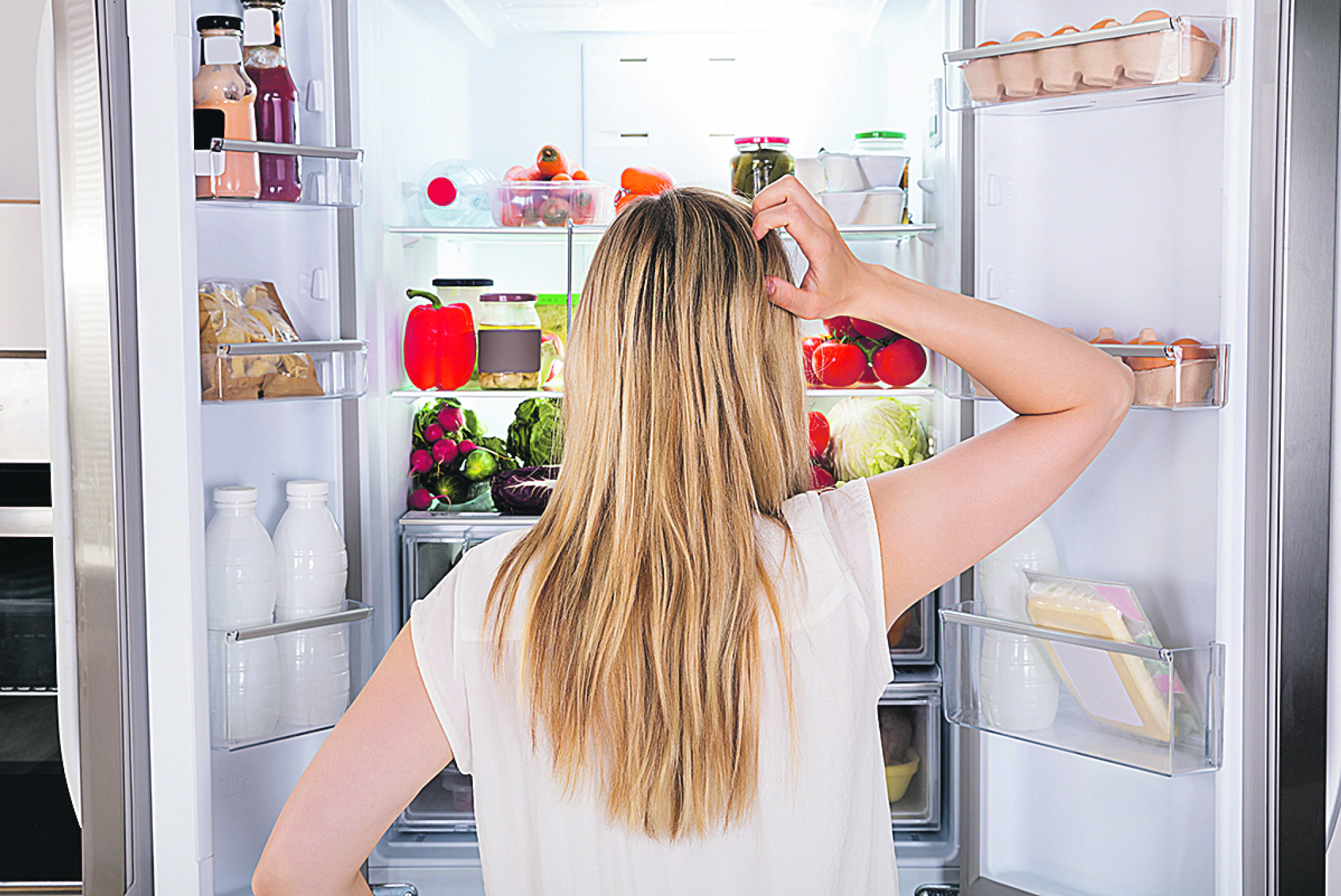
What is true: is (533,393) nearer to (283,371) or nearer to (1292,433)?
(283,371)

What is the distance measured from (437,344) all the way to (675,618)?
5.01 ft

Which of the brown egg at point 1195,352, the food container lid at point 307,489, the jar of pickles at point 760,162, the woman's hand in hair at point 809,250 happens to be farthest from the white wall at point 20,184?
the brown egg at point 1195,352

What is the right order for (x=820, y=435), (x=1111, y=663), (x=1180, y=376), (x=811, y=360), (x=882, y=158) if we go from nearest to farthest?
(x=1180, y=376) < (x=1111, y=663) < (x=882, y=158) < (x=811, y=360) < (x=820, y=435)

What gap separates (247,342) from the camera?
168 cm

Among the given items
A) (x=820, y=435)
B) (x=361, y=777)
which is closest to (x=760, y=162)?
(x=820, y=435)

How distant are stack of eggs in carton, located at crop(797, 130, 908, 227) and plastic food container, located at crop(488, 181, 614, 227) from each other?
48 cm

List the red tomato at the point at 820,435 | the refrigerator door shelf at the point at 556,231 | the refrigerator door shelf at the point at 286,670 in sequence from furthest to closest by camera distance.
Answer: the red tomato at the point at 820,435 < the refrigerator door shelf at the point at 556,231 < the refrigerator door shelf at the point at 286,670

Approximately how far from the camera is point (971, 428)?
6.53 ft

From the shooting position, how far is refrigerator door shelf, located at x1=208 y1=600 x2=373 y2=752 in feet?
5.55

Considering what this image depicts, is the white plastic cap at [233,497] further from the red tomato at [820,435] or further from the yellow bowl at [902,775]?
the yellow bowl at [902,775]

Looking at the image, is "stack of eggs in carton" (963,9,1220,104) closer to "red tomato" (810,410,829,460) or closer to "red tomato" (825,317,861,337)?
"red tomato" (825,317,861,337)

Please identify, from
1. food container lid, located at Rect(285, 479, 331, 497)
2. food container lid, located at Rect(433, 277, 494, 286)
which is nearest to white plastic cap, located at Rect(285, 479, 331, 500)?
food container lid, located at Rect(285, 479, 331, 497)

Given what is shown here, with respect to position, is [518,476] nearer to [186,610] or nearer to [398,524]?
[398,524]

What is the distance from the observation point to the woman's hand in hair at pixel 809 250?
0.87m
